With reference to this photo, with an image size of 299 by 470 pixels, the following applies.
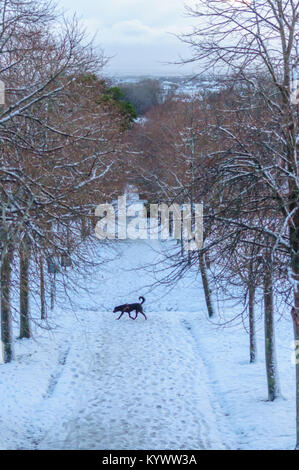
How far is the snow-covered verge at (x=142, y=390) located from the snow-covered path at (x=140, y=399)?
0.06 feet

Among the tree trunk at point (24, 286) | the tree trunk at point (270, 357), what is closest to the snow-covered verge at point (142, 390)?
the tree trunk at point (270, 357)

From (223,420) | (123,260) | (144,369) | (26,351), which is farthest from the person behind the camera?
(123,260)

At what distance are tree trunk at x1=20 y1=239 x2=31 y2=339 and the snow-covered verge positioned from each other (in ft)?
1.60

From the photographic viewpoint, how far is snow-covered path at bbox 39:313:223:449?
884 centimetres

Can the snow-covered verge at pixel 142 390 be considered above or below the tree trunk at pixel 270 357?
below

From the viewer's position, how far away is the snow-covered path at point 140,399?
8836 mm

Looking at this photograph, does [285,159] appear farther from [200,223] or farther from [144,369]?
[144,369]

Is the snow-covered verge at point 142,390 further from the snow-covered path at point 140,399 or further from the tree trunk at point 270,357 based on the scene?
the tree trunk at point 270,357

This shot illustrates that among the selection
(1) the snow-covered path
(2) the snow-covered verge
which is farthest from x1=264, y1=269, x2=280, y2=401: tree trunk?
(1) the snow-covered path

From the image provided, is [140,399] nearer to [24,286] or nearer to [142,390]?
[142,390]

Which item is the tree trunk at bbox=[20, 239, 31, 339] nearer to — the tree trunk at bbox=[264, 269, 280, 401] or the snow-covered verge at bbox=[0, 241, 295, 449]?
the snow-covered verge at bbox=[0, 241, 295, 449]

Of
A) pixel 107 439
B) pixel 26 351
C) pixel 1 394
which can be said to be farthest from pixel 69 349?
pixel 107 439
